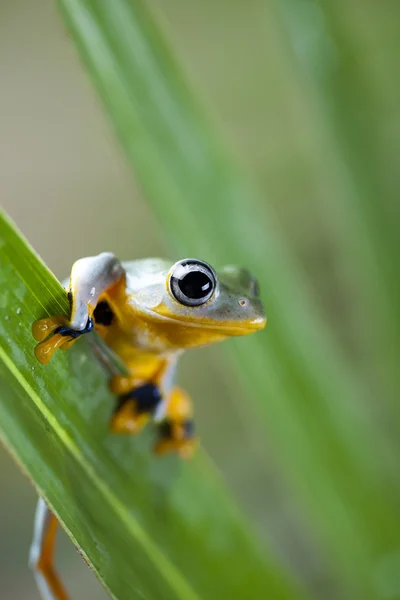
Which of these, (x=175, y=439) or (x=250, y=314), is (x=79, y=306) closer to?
(x=250, y=314)

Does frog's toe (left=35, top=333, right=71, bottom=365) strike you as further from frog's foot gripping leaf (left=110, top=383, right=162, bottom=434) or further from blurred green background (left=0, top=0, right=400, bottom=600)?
blurred green background (left=0, top=0, right=400, bottom=600)

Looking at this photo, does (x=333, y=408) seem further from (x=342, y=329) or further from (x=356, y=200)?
(x=342, y=329)

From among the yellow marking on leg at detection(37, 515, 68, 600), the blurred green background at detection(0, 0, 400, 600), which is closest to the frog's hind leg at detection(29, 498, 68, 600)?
the yellow marking on leg at detection(37, 515, 68, 600)

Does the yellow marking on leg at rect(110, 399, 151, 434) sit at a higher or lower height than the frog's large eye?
lower

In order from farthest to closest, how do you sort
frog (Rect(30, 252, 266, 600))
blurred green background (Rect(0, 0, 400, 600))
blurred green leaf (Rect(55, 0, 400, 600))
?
1. blurred green background (Rect(0, 0, 400, 600))
2. blurred green leaf (Rect(55, 0, 400, 600))
3. frog (Rect(30, 252, 266, 600))

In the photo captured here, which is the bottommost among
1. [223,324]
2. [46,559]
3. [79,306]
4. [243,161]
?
[243,161]

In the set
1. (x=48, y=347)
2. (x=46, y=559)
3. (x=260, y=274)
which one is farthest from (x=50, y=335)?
(x=260, y=274)

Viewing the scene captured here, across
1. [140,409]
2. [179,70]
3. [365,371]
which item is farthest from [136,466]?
[365,371]
